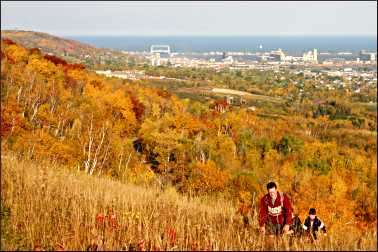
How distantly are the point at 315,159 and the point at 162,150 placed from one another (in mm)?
26838

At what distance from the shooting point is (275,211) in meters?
6.15

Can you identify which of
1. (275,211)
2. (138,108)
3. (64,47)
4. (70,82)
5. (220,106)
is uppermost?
(64,47)

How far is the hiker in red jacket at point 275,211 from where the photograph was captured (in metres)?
5.90

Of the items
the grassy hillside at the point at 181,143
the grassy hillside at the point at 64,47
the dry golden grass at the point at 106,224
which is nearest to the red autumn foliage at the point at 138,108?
the grassy hillside at the point at 181,143

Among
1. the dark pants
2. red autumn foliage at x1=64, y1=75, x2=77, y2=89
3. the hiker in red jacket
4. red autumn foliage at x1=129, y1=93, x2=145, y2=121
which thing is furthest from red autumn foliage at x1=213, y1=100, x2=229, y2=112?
the dark pants

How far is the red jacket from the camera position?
6012mm

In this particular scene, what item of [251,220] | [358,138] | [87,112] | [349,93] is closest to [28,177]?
[251,220]

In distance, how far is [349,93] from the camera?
467 ft

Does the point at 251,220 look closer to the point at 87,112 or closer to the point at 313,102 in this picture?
the point at 87,112

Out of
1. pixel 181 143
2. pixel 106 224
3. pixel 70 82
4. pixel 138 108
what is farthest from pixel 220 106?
pixel 106 224

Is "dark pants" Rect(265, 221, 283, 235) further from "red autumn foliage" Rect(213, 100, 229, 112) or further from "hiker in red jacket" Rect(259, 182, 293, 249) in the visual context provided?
"red autumn foliage" Rect(213, 100, 229, 112)

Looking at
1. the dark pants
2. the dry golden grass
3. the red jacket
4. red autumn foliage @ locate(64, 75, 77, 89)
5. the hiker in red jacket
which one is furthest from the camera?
red autumn foliage @ locate(64, 75, 77, 89)

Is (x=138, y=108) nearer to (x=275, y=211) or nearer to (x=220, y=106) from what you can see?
(x=220, y=106)

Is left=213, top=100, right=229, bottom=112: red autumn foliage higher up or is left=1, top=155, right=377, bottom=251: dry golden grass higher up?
left=213, top=100, right=229, bottom=112: red autumn foliage
